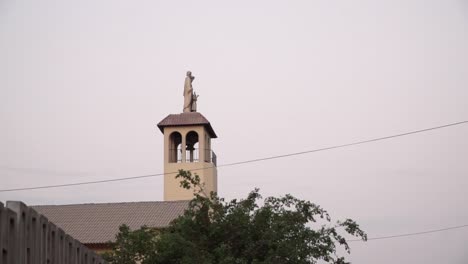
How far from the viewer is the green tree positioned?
27.1 meters

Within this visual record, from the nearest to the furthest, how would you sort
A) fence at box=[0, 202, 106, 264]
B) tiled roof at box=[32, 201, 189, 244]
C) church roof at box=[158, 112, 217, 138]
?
fence at box=[0, 202, 106, 264] < tiled roof at box=[32, 201, 189, 244] < church roof at box=[158, 112, 217, 138]

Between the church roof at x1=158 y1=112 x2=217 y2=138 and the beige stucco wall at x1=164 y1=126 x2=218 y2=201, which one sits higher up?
the church roof at x1=158 y1=112 x2=217 y2=138

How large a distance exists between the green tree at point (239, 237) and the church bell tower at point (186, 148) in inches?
902

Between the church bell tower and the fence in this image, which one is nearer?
the fence

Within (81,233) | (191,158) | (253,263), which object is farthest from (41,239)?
(191,158)

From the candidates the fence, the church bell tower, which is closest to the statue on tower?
the church bell tower

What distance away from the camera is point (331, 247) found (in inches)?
1119

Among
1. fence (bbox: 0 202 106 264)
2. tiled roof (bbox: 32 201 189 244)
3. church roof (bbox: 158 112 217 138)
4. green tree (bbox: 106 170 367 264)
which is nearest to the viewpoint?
Answer: fence (bbox: 0 202 106 264)

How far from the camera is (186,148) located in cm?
5409

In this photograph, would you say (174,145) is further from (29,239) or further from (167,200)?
(29,239)

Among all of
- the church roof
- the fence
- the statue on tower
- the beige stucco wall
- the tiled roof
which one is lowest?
the fence

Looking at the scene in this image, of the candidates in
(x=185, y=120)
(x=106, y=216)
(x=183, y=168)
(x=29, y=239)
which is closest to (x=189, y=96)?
(x=185, y=120)

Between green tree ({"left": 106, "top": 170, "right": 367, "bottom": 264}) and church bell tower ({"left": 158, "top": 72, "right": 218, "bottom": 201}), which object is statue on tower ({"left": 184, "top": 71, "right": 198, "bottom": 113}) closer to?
church bell tower ({"left": 158, "top": 72, "right": 218, "bottom": 201})

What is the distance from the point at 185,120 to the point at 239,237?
25.4 meters
